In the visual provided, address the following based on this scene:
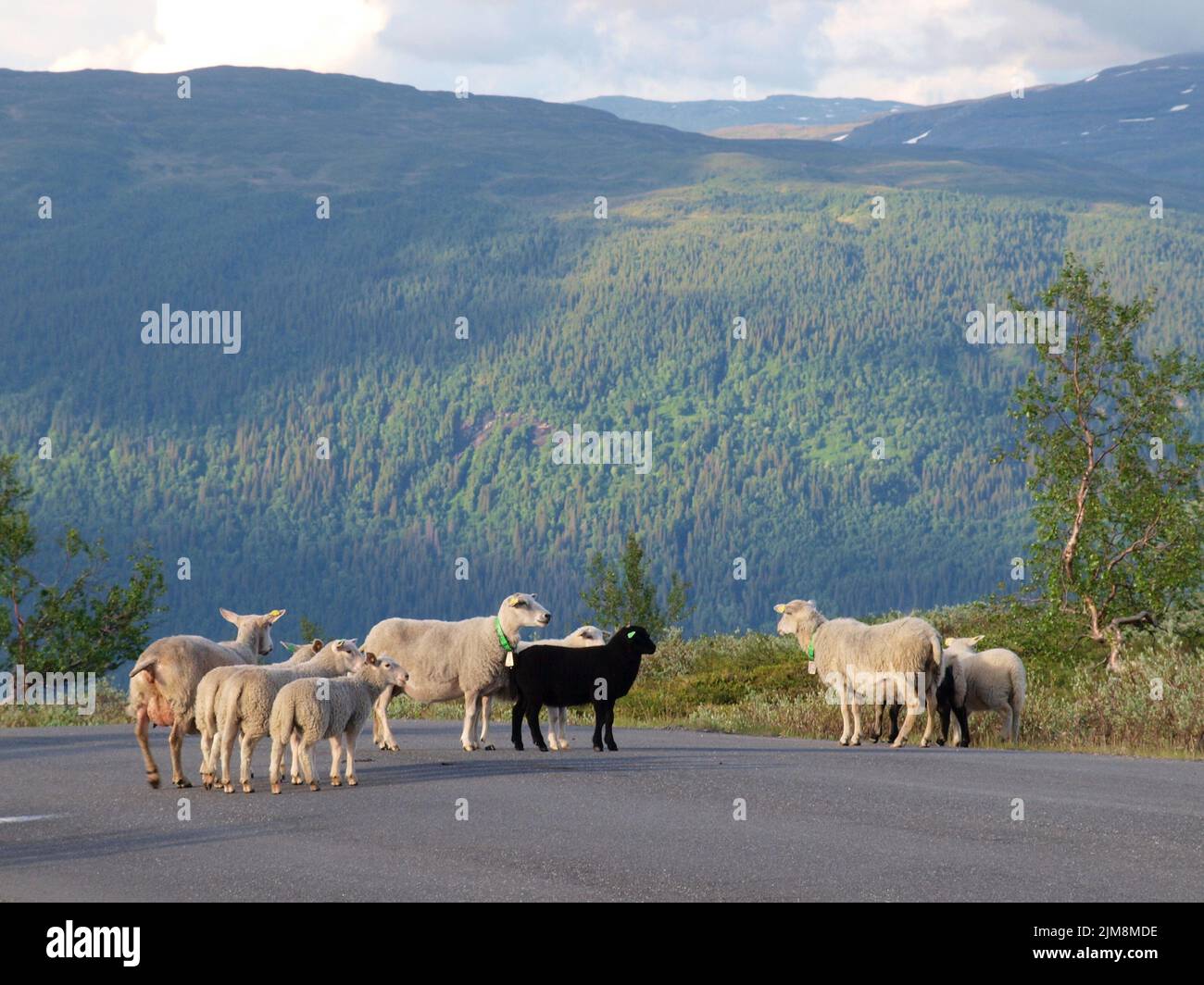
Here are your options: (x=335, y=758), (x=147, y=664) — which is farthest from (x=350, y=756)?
(x=147, y=664)

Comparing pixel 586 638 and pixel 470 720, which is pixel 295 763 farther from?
pixel 586 638

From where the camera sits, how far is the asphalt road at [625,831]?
472 inches

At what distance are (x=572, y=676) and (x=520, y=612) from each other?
97 centimetres

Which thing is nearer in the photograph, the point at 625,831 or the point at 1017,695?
the point at 625,831

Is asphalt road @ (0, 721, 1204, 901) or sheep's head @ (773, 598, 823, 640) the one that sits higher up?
sheep's head @ (773, 598, 823, 640)

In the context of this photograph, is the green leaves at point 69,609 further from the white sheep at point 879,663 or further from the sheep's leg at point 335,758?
the sheep's leg at point 335,758

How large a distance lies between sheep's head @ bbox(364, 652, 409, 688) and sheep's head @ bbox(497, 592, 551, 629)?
2.98 metres

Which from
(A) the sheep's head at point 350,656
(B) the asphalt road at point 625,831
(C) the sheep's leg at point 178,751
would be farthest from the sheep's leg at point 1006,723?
(C) the sheep's leg at point 178,751

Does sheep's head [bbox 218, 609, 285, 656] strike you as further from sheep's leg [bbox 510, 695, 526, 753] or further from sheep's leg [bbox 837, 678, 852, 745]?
sheep's leg [bbox 837, 678, 852, 745]

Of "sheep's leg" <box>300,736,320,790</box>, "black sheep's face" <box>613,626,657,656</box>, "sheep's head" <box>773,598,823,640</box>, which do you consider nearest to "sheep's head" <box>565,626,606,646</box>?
"black sheep's face" <box>613,626,657,656</box>

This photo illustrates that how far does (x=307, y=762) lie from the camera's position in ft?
56.4

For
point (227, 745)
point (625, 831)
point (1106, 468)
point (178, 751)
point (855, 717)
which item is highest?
point (1106, 468)

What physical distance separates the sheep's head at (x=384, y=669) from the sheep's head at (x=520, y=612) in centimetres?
298

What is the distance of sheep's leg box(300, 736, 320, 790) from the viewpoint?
56.0 ft
